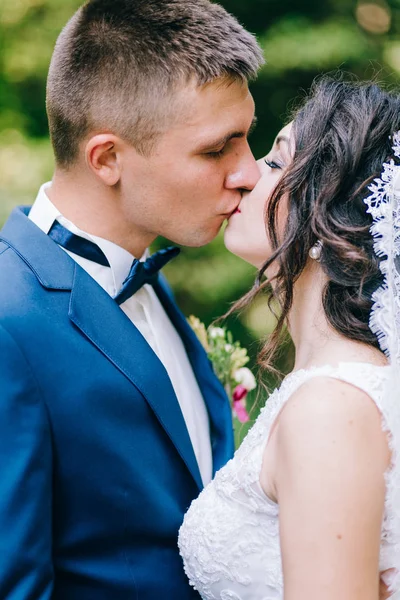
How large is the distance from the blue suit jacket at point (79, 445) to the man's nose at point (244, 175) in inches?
25.7

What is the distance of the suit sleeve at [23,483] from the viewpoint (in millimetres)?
2049

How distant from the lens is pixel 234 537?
221cm

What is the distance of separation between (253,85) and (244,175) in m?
4.25

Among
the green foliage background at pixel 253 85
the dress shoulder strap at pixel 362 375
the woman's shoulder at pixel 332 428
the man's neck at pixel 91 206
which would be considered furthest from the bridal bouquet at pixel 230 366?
the green foliage background at pixel 253 85

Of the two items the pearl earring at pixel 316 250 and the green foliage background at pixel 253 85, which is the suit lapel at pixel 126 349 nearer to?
the pearl earring at pixel 316 250

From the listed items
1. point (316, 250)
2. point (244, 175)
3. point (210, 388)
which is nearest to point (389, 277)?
point (316, 250)

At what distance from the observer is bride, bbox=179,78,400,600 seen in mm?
1818

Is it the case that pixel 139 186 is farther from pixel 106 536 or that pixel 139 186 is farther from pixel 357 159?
pixel 106 536

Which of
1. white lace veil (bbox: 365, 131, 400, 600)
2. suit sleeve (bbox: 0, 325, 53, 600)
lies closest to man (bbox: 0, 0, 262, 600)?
suit sleeve (bbox: 0, 325, 53, 600)

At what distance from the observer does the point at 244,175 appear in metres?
2.68

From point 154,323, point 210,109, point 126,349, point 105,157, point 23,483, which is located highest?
point 210,109

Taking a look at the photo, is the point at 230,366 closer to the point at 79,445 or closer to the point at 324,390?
the point at 79,445

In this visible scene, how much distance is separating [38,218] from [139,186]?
14.8 inches

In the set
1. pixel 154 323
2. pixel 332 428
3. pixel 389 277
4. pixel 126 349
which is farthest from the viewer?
pixel 154 323
